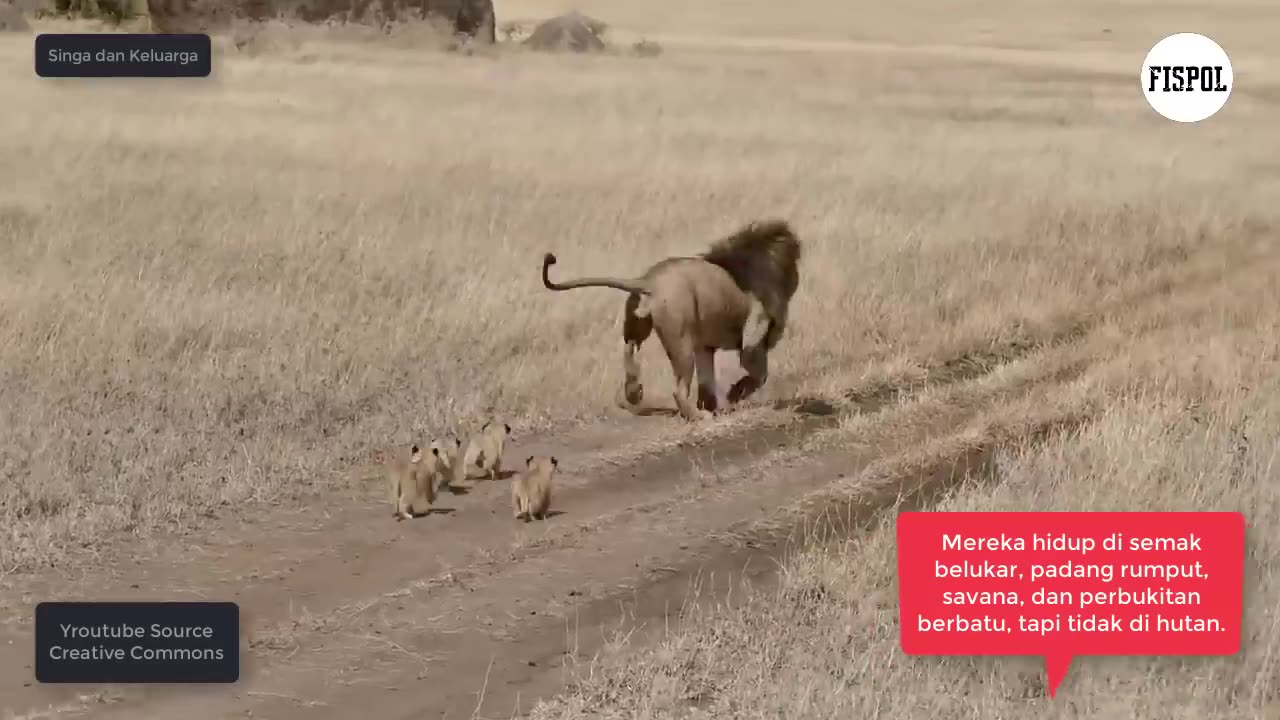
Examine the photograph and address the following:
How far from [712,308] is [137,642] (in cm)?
389

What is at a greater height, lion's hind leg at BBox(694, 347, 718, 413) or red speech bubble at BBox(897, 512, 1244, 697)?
lion's hind leg at BBox(694, 347, 718, 413)

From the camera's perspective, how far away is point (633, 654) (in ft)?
18.1

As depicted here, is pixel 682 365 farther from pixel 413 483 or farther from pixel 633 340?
pixel 413 483

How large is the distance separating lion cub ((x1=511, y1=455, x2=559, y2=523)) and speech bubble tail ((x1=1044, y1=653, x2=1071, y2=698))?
263 centimetres

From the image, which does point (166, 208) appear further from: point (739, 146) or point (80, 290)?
point (739, 146)

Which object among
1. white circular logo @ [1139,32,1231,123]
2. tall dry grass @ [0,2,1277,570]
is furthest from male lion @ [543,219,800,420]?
white circular logo @ [1139,32,1231,123]

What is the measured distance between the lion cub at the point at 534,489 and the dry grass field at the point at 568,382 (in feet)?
0.45

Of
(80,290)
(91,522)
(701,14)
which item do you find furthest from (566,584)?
(701,14)

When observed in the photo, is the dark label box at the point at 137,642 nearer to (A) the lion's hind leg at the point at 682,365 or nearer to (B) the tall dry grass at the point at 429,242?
(B) the tall dry grass at the point at 429,242

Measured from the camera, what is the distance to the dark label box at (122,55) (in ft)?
37.8

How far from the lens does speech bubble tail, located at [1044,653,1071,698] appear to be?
5223 millimetres

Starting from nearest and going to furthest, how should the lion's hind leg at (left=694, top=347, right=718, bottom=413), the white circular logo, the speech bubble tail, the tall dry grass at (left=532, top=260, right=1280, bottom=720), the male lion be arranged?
the tall dry grass at (left=532, top=260, right=1280, bottom=720) < the speech bubble tail < the male lion < the lion's hind leg at (left=694, top=347, right=718, bottom=413) < the white circular logo

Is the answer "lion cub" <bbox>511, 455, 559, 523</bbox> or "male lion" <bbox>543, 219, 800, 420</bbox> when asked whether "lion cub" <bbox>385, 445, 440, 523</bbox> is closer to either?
"lion cub" <bbox>511, 455, 559, 523</bbox>

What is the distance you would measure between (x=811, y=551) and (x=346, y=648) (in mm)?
2148
